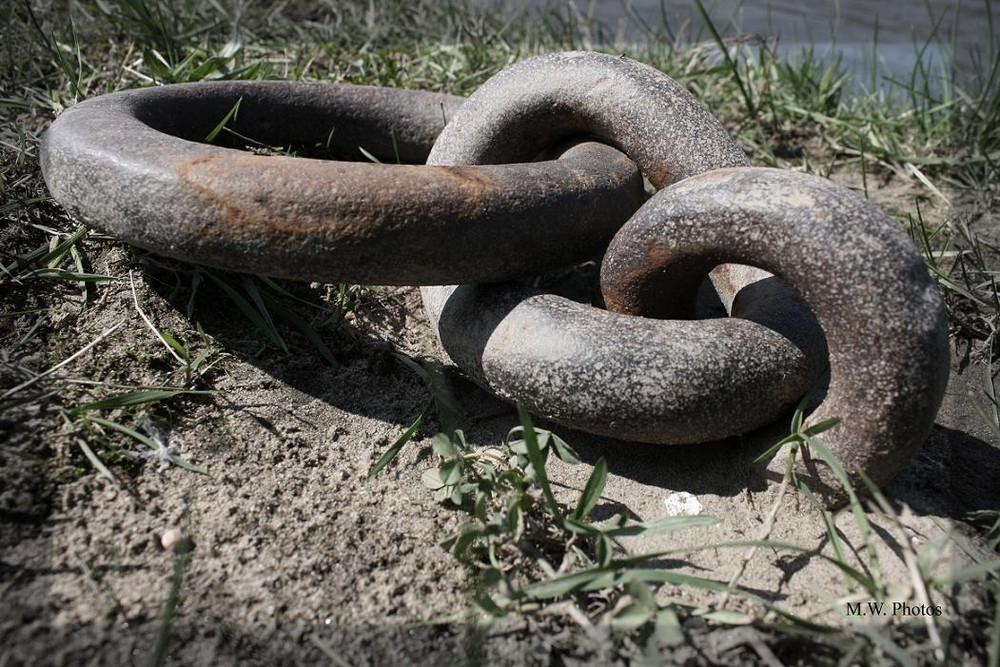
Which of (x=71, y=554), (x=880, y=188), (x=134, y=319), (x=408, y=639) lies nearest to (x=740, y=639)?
(x=408, y=639)

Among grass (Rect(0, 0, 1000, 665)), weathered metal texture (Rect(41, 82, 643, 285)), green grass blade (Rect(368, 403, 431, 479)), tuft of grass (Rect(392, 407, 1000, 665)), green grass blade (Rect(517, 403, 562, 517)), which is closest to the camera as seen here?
tuft of grass (Rect(392, 407, 1000, 665))

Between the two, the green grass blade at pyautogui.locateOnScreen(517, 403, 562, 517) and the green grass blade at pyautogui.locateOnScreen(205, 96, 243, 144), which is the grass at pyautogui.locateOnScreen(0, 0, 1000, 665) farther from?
the green grass blade at pyautogui.locateOnScreen(205, 96, 243, 144)

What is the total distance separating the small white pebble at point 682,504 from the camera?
1984 millimetres

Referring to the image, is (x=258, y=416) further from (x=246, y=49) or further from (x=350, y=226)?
(x=246, y=49)

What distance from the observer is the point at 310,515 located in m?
1.88

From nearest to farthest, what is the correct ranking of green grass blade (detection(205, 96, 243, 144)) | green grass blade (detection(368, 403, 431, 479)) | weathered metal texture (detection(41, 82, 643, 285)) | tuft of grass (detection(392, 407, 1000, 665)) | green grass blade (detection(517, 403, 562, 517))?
tuft of grass (detection(392, 407, 1000, 665))
green grass blade (detection(517, 403, 562, 517))
weathered metal texture (detection(41, 82, 643, 285))
green grass blade (detection(368, 403, 431, 479))
green grass blade (detection(205, 96, 243, 144))

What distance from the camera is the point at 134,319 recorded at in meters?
2.26

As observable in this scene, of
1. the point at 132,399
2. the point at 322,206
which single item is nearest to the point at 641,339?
the point at 322,206

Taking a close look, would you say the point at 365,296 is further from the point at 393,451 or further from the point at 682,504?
the point at 682,504

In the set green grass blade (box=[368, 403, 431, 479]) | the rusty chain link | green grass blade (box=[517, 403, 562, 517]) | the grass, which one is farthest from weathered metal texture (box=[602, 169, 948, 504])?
green grass blade (box=[368, 403, 431, 479])

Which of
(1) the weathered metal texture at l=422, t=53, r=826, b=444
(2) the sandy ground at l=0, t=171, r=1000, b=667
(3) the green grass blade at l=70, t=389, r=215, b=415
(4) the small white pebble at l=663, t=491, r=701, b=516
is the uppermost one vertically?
(1) the weathered metal texture at l=422, t=53, r=826, b=444

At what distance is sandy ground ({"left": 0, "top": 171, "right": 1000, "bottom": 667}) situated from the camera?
1.57m

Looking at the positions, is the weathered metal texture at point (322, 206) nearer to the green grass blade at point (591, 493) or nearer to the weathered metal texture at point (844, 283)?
the weathered metal texture at point (844, 283)

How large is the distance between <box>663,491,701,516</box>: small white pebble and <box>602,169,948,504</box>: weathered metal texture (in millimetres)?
197
